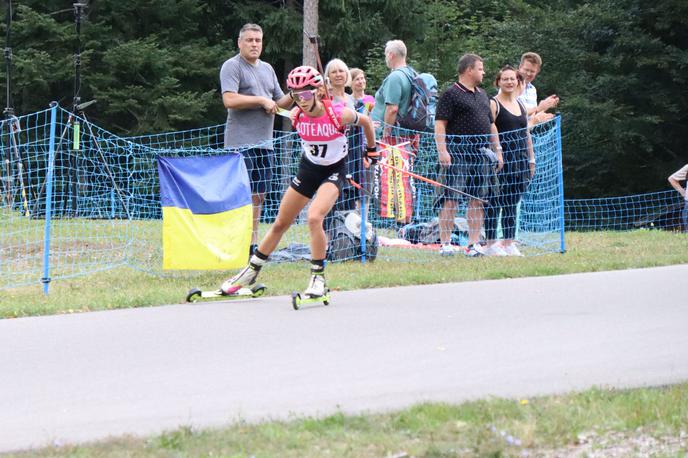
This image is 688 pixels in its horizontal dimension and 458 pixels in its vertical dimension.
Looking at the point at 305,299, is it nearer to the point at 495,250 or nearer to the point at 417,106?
the point at 495,250

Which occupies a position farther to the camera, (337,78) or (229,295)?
(337,78)

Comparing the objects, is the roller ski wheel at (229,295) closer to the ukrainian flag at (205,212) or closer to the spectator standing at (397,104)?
the ukrainian flag at (205,212)

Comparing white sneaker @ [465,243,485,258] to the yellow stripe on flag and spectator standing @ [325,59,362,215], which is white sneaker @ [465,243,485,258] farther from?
the yellow stripe on flag

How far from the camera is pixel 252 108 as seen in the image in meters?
11.6

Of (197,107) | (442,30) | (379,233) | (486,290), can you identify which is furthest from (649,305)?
(442,30)

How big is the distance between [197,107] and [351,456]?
87.1 ft

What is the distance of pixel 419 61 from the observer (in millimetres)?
34156

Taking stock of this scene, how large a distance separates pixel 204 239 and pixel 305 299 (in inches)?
89.2

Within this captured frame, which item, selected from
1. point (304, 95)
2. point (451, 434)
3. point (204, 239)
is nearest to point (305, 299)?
point (304, 95)

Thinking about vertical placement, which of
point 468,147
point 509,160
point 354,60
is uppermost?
point 354,60

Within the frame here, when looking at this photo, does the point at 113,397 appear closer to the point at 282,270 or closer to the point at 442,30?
the point at 282,270

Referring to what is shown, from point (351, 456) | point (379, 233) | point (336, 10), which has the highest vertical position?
point (336, 10)

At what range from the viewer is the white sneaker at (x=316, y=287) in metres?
8.80

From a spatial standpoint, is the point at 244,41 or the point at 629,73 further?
the point at 629,73
